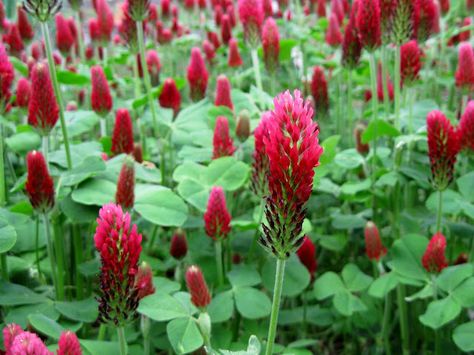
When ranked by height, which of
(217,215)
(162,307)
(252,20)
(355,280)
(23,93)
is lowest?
(355,280)

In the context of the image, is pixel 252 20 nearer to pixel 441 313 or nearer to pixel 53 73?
pixel 53 73

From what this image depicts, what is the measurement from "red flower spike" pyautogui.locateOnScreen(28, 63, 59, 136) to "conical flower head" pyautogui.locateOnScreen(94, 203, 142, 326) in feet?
2.62

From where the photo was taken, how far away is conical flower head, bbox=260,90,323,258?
44.6 inches

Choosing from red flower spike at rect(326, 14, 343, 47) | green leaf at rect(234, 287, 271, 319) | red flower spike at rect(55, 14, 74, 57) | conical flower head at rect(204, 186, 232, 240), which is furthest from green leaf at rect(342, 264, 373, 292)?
red flower spike at rect(55, 14, 74, 57)

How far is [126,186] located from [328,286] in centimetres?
78

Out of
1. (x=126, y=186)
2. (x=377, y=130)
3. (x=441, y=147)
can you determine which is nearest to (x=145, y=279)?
(x=126, y=186)

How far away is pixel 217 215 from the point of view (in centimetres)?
193

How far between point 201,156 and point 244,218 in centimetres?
29

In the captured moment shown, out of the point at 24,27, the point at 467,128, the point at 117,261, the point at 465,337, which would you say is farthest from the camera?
the point at 24,27

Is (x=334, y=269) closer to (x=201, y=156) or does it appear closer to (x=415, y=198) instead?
(x=415, y=198)

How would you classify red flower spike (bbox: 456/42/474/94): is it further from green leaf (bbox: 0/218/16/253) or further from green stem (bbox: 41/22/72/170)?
green leaf (bbox: 0/218/16/253)

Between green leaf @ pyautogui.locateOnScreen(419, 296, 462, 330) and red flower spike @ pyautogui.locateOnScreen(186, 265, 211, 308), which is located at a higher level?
red flower spike @ pyautogui.locateOnScreen(186, 265, 211, 308)

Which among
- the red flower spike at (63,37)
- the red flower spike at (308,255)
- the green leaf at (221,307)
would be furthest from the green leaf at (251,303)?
the red flower spike at (63,37)

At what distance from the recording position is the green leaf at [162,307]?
1675 millimetres
